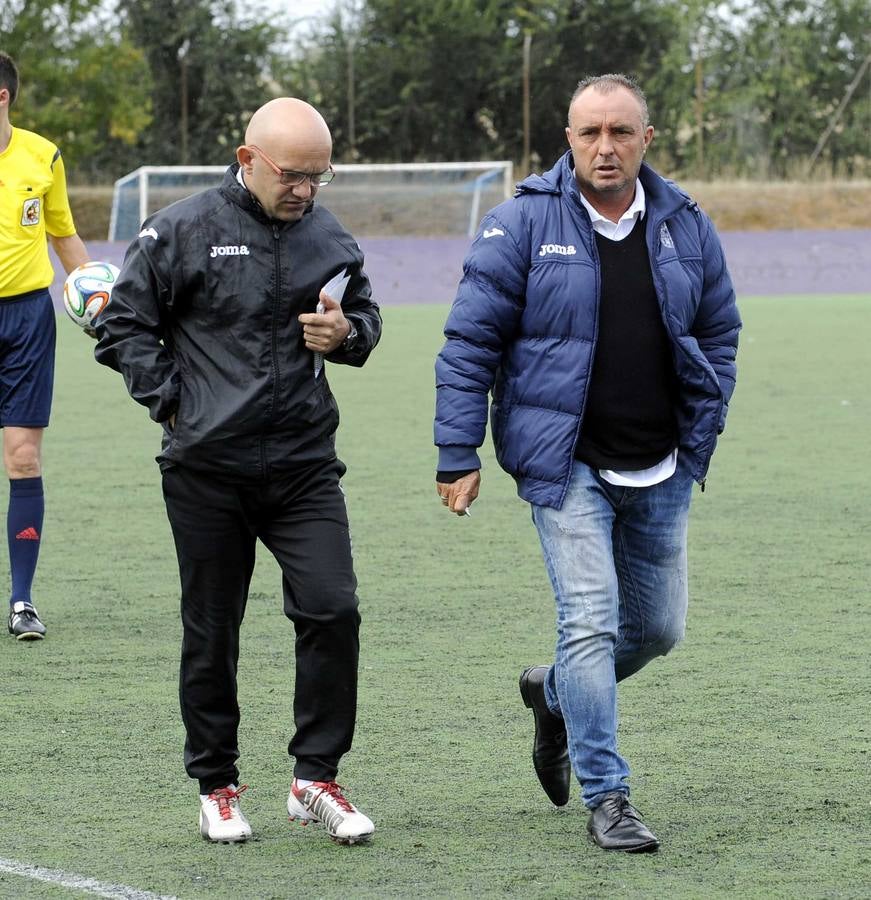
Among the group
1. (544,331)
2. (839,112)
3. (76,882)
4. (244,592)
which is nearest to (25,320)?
(244,592)

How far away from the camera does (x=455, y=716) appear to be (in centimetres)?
→ 575

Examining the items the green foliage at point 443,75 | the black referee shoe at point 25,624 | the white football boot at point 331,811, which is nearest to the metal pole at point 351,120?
the green foliage at point 443,75

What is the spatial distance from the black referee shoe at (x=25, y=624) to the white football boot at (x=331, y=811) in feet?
8.42

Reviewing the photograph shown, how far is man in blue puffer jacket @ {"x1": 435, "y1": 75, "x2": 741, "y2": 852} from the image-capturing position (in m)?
4.45

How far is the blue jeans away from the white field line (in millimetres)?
1120

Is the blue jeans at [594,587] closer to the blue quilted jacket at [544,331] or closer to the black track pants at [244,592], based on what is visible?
the blue quilted jacket at [544,331]

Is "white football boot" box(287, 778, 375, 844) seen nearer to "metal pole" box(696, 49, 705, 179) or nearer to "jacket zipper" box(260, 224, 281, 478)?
"jacket zipper" box(260, 224, 281, 478)

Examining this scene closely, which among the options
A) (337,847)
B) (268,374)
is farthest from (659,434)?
(337,847)

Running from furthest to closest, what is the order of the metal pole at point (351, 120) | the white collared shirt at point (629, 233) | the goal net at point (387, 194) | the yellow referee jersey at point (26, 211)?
the metal pole at point (351, 120), the goal net at point (387, 194), the yellow referee jersey at point (26, 211), the white collared shirt at point (629, 233)

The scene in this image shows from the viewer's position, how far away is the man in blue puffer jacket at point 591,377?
14.6 ft

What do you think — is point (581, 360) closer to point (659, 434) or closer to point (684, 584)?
point (659, 434)

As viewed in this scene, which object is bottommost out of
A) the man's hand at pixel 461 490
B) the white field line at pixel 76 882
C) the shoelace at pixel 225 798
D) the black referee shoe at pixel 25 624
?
the black referee shoe at pixel 25 624

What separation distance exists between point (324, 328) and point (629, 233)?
85 cm

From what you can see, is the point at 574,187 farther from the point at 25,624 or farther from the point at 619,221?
the point at 25,624
